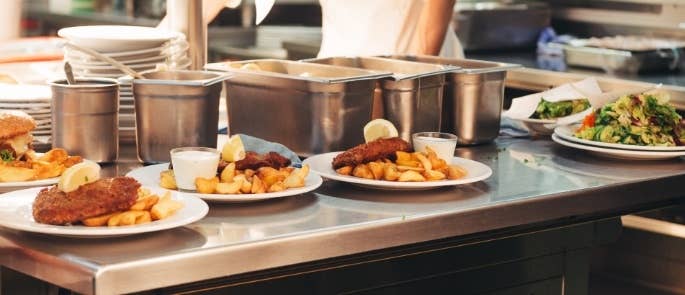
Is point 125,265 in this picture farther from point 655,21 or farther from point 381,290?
point 655,21

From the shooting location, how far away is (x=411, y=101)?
267 centimetres

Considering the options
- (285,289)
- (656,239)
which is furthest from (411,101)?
(656,239)

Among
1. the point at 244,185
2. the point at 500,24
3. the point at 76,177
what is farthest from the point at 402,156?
the point at 500,24

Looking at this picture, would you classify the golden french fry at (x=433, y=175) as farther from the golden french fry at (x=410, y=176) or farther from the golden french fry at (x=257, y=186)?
Result: the golden french fry at (x=257, y=186)

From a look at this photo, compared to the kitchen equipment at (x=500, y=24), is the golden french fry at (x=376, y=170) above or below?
below

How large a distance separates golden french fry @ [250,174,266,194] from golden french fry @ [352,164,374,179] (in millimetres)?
242

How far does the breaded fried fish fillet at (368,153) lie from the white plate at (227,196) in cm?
7

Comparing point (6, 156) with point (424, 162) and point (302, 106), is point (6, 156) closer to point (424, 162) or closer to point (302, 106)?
point (302, 106)

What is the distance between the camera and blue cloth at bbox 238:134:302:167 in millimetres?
2389

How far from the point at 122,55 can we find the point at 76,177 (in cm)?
82

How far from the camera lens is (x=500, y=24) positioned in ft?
18.5

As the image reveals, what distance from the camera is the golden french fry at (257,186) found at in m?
2.09

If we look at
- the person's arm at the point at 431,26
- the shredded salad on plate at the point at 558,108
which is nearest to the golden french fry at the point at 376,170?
the shredded salad on plate at the point at 558,108

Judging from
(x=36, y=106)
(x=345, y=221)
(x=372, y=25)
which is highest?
(x=372, y=25)
